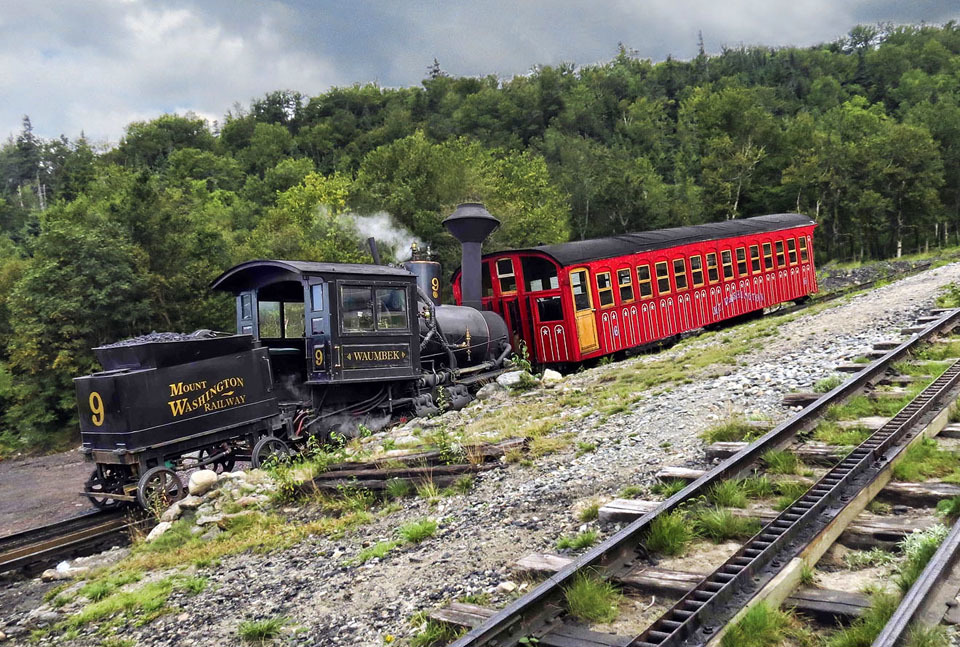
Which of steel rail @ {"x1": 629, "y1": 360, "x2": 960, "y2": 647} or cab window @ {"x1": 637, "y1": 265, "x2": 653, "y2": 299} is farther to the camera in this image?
cab window @ {"x1": 637, "y1": 265, "x2": 653, "y2": 299}

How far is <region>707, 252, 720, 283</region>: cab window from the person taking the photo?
59.6 ft

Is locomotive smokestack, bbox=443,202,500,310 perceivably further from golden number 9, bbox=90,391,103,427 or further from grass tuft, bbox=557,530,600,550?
grass tuft, bbox=557,530,600,550

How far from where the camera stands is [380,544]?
546 centimetres

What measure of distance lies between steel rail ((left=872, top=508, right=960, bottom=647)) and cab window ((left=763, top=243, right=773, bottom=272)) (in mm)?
18189

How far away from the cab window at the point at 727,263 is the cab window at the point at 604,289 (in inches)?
184

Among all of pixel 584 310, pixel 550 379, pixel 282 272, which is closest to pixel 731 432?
pixel 550 379

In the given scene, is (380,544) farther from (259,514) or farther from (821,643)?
(821,643)

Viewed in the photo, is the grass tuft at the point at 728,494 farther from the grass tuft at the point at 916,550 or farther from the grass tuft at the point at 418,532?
the grass tuft at the point at 418,532

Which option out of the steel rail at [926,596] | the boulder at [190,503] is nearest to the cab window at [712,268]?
the boulder at [190,503]

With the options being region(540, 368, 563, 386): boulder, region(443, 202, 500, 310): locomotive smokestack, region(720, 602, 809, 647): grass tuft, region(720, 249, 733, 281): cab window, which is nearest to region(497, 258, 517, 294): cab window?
region(443, 202, 500, 310): locomotive smokestack

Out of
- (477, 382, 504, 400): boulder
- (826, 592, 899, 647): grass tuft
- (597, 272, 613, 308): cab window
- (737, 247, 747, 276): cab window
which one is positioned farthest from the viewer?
(737, 247, 747, 276): cab window

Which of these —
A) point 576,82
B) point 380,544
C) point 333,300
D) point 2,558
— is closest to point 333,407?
point 333,300

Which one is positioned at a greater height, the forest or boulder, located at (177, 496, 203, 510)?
the forest

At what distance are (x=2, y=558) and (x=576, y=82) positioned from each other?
94118 mm
